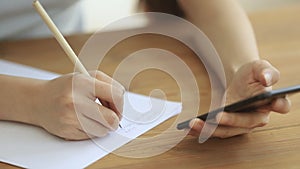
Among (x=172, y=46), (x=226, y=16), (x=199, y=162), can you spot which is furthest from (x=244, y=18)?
(x=199, y=162)

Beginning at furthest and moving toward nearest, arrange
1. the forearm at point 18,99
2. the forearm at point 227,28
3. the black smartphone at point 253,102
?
the forearm at point 227,28 < the forearm at point 18,99 < the black smartphone at point 253,102

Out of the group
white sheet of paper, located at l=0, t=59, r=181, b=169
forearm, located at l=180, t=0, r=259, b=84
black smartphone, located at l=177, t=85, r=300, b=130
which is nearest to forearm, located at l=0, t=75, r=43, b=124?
white sheet of paper, located at l=0, t=59, r=181, b=169

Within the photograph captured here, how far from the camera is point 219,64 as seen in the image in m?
1.04

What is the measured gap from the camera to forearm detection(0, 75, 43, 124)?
0.87 meters

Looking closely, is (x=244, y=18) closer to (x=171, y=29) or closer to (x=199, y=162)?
(x=171, y=29)

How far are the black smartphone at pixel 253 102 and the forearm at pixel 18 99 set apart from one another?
24 centimetres

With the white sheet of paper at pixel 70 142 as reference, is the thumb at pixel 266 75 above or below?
above

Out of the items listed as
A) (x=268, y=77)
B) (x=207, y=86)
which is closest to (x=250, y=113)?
(x=268, y=77)

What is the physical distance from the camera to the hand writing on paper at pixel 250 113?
2.60ft

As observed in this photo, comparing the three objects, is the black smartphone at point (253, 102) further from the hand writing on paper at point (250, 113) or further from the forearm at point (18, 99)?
the forearm at point (18, 99)

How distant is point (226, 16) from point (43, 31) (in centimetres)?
47

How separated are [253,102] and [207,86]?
0.26m

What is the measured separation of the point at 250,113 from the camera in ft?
2.66

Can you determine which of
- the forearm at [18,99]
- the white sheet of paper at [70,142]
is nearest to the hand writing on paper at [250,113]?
the white sheet of paper at [70,142]
